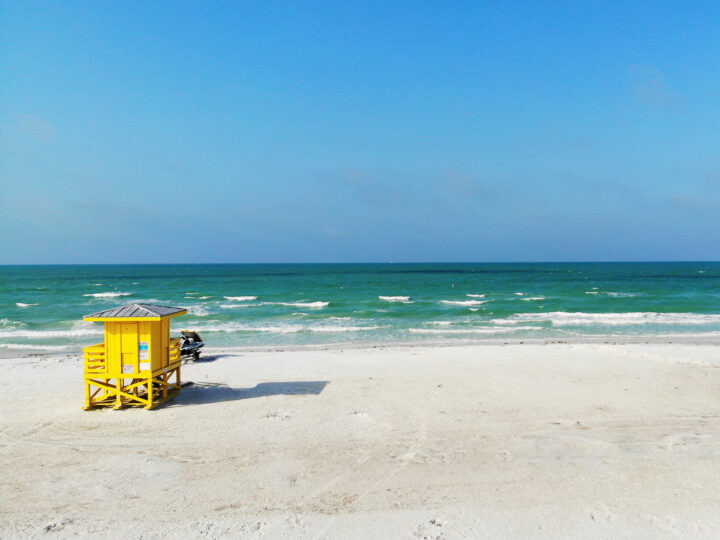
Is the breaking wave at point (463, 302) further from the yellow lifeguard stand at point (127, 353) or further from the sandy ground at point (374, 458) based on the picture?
the yellow lifeguard stand at point (127, 353)

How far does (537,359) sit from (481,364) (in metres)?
1.98

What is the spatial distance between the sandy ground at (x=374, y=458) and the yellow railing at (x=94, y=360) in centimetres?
85

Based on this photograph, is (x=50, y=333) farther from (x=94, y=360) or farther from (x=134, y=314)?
(x=134, y=314)

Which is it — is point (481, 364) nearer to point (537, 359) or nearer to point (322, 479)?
point (537, 359)

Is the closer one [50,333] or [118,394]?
[118,394]

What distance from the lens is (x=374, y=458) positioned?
734 cm

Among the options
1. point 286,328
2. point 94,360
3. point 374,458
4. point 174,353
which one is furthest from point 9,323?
point 374,458

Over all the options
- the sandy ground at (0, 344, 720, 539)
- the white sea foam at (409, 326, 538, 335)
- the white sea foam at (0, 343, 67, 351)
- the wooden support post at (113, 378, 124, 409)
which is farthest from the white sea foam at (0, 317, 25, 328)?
the white sea foam at (409, 326, 538, 335)

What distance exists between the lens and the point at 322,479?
6.67m

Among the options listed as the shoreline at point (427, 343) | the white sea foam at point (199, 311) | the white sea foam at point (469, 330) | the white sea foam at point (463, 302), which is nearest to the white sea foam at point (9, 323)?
the shoreline at point (427, 343)

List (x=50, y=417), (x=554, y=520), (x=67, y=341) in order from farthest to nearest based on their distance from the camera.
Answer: (x=67, y=341), (x=50, y=417), (x=554, y=520)

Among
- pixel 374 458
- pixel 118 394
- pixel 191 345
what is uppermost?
pixel 191 345

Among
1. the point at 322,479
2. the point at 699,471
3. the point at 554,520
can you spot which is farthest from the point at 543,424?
the point at 322,479

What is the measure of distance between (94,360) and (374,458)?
6.02m
